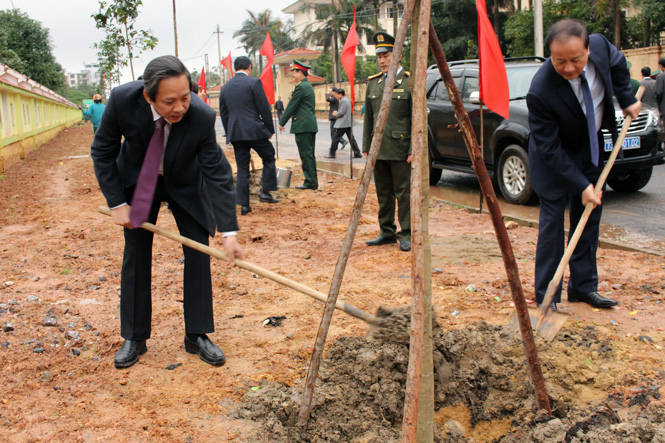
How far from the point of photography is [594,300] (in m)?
4.02

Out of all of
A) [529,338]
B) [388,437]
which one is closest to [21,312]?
[388,437]

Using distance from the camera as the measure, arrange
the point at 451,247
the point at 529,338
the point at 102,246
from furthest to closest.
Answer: the point at 102,246
the point at 451,247
the point at 529,338

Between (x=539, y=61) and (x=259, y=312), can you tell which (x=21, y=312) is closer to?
(x=259, y=312)

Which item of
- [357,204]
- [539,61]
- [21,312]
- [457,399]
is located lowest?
[457,399]

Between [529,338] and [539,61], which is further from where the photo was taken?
[539,61]

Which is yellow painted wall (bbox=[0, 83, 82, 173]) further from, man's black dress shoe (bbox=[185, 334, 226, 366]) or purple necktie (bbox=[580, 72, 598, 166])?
purple necktie (bbox=[580, 72, 598, 166])

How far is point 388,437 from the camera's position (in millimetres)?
2820

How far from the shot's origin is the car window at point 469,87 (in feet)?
28.3

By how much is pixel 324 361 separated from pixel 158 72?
6.02 feet

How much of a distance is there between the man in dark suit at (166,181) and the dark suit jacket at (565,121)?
194cm

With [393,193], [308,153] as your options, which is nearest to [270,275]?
[393,193]

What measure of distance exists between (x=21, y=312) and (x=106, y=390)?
149cm

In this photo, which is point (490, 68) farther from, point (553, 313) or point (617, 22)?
point (617, 22)

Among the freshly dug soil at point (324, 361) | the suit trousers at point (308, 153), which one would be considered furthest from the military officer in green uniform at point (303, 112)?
the freshly dug soil at point (324, 361)
